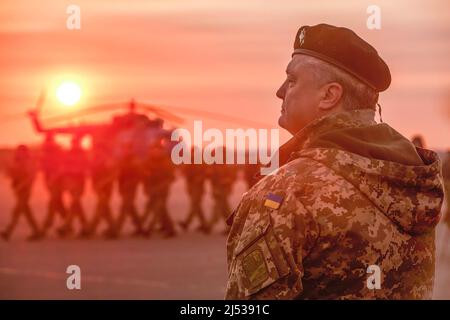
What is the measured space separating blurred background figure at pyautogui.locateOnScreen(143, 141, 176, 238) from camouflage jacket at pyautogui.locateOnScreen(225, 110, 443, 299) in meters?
15.7

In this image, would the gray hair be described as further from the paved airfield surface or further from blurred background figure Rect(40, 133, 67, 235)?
blurred background figure Rect(40, 133, 67, 235)

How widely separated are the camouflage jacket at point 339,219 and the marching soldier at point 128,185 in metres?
15.9

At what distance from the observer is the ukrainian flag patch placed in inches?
107

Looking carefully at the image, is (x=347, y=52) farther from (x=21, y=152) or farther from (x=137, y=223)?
(x=21, y=152)

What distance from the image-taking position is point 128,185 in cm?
1898

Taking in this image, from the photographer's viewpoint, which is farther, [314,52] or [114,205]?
[114,205]

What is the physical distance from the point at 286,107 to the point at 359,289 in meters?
0.48

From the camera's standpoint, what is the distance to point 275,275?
2732 mm

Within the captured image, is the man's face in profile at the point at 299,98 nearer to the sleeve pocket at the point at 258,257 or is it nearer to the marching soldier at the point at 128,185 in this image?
the sleeve pocket at the point at 258,257

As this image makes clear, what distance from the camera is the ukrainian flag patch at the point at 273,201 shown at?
2.72 m

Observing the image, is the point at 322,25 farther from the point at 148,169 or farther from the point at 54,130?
the point at 54,130

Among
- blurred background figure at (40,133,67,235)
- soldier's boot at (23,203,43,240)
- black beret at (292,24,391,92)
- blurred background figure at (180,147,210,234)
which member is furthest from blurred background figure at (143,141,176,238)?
A: black beret at (292,24,391,92)

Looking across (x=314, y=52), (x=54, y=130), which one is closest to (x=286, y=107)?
(x=314, y=52)

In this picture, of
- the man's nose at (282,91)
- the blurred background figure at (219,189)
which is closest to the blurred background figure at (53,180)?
the blurred background figure at (219,189)
